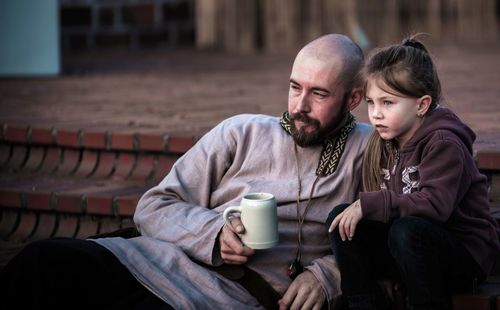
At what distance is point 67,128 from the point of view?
5172mm

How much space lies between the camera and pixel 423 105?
3.30m

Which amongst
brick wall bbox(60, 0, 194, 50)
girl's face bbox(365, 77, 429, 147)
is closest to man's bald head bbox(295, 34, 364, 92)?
girl's face bbox(365, 77, 429, 147)

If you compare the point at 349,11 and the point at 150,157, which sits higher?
the point at 349,11

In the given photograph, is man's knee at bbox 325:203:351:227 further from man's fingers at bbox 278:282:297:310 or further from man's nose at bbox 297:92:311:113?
man's nose at bbox 297:92:311:113

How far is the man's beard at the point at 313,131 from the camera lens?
11.6 ft

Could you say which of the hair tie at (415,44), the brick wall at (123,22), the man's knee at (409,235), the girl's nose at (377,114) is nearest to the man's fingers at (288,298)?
the man's knee at (409,235)

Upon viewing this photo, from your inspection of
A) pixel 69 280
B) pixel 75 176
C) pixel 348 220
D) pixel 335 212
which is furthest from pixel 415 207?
pixel 75 176

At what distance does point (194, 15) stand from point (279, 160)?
257 inches

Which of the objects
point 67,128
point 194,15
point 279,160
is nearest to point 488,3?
point 194,15

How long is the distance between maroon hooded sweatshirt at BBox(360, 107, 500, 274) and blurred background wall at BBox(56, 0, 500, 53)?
602 centimetres

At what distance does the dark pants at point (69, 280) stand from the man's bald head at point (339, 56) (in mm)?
963

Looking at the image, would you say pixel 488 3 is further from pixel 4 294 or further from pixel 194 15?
pixel 4 294

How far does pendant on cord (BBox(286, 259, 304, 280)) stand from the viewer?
3.48m

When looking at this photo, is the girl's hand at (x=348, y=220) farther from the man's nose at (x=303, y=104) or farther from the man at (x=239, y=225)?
the man's nose at (x=303, y=104)
